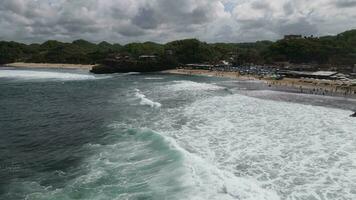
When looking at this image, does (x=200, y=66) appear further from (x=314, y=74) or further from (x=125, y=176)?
(x=125, y=176)

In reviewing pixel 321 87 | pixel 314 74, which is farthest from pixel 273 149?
pixel 314 74

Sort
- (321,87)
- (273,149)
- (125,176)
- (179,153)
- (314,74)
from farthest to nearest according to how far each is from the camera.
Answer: (314,74)
(321,87)
(273,149)
(179,153)
(125,176)

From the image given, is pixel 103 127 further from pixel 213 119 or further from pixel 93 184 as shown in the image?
pixel 93 184

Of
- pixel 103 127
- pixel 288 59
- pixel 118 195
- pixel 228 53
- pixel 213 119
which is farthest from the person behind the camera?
pixel 228 53

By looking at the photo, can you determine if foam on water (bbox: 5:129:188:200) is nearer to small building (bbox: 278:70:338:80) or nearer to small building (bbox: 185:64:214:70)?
small building (bbox: 278:70:338:80)

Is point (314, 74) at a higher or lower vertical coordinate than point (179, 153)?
higher

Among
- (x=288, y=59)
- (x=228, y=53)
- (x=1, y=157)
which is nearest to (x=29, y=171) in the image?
(x=1, y=157)

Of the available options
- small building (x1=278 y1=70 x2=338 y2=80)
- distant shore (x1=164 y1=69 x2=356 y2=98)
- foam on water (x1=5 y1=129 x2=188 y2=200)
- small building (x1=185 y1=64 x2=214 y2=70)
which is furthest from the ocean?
small building (x1=185 y1=64 x2=214 y2=70)
